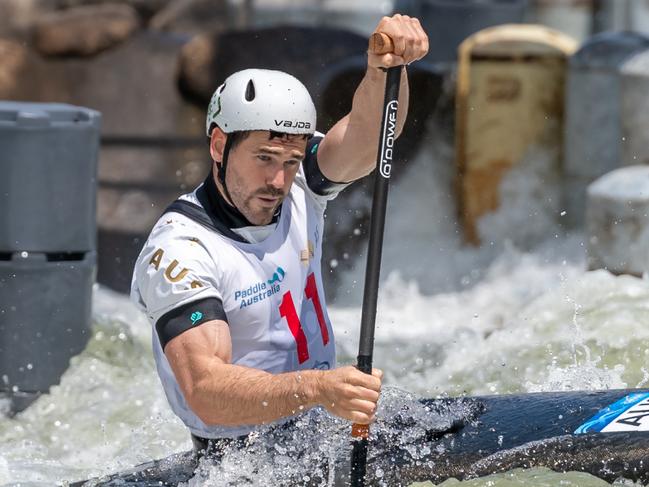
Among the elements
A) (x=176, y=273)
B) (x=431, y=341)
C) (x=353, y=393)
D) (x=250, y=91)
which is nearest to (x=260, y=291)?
(x=176, y=273)

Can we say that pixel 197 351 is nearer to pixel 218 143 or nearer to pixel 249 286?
pixel 249 286

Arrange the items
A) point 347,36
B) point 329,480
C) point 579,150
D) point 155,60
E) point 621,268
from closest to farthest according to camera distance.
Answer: point 329,480 < point 621,268 < point 579,150 < point 347,36 < point 155,60

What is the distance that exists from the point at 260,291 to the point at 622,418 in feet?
3.78

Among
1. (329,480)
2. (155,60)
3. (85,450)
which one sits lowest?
(85,450)

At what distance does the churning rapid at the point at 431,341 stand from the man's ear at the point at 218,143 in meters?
0.85

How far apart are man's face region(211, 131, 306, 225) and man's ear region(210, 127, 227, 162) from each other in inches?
2.2

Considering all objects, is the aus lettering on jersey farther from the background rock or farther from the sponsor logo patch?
the background rock

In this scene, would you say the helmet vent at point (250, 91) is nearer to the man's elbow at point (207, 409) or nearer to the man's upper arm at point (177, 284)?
the man's upper arm at point (177, 284)

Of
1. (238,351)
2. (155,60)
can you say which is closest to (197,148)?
(155,60)

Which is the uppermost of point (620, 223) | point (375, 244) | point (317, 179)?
point (317, 179)

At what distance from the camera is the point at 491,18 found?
10.9 meters

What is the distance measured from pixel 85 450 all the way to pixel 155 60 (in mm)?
4910

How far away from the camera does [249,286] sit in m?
4.08

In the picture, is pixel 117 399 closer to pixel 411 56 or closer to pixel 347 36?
pixel 411 56
